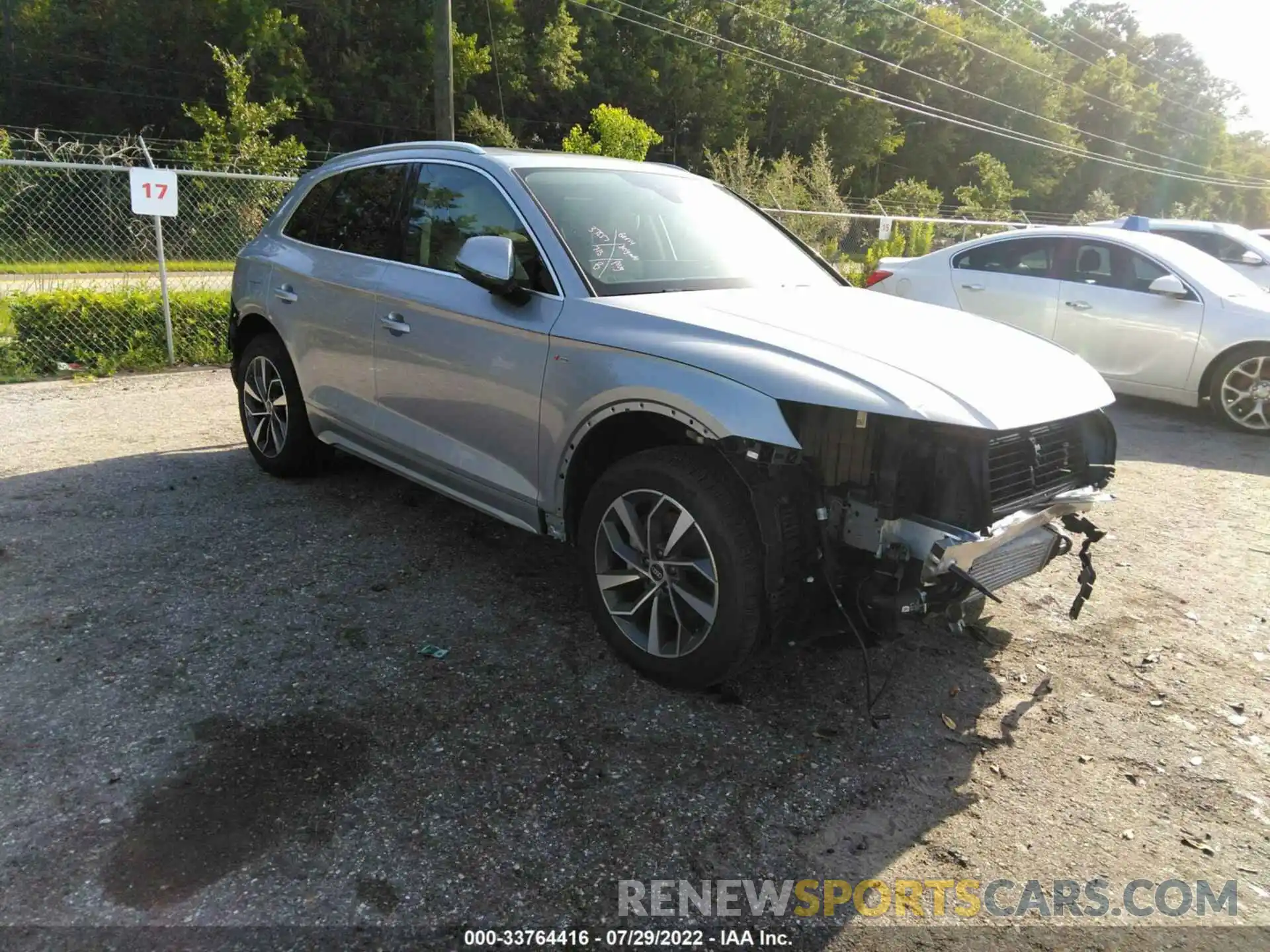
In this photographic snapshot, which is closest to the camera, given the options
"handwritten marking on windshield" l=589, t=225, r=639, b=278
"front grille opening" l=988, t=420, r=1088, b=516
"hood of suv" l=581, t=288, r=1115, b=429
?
"hood of suv" l=581, t=288, r=1115, b=429

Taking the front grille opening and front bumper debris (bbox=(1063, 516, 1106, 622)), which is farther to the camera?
front bumper debris (bbox=(1063, 516, 1106, 622))

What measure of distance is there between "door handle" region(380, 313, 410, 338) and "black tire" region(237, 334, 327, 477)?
3.69 feet

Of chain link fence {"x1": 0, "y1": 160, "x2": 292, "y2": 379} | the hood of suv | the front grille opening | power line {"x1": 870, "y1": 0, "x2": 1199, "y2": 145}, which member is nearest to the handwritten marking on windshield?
the hood of suv

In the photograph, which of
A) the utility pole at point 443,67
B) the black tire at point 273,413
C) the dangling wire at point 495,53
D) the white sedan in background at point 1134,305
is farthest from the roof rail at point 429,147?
the dangling wire at point 495,53

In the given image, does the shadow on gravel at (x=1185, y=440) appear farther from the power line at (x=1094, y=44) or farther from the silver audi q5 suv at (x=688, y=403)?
the power line at (x=1094, y=44)

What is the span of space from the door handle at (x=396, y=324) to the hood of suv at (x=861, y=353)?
1.05m

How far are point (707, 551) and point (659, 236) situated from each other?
1.60 meters

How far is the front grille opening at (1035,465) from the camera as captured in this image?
3.06m

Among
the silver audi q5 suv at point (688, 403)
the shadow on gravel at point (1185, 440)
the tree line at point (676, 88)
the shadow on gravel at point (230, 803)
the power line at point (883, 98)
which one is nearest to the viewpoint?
the shadow on gravel at point (230, 803)

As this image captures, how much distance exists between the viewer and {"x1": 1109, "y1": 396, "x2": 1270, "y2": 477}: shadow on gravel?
22.6 ft

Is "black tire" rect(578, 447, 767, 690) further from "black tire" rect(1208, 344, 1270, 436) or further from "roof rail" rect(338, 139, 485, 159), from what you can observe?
"black tire" rect(1208, 344, 1270, 436)

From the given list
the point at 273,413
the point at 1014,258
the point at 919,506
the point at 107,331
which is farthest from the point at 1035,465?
the point at 107,331

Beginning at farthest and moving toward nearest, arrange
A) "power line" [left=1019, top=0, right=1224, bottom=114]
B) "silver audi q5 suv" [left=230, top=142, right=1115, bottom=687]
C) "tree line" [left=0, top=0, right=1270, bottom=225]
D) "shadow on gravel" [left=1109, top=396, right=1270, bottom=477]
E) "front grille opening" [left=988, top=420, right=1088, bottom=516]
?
"power line" [left=1019, top=0, right=1224, bottom=114] < "tree line" [left=0, top=0, right=1270, bottom=225] < "shadow on gravel" [left=1109, top=396, right=1270, bottom=477] < "front grille opening" [left=988, top=420, right=1088, bottom=516] < "silver audi q5 suv" [left=230, top=142, right=1115, bottom=687]

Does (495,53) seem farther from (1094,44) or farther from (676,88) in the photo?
(1094,44)
